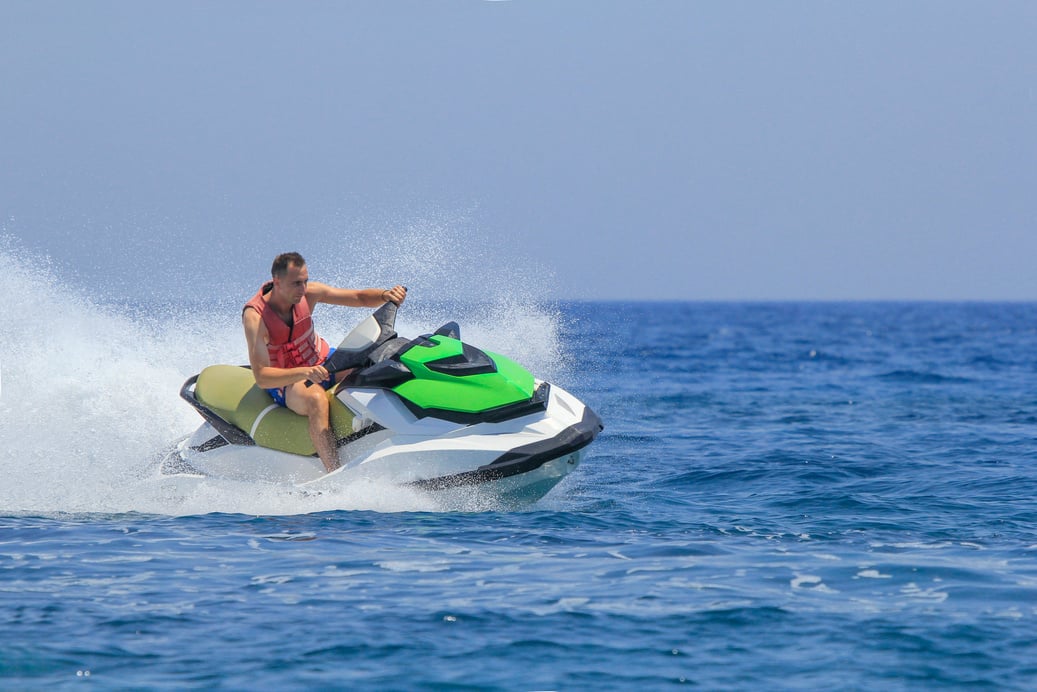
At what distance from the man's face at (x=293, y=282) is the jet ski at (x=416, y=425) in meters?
0.38

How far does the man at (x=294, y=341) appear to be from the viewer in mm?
6461

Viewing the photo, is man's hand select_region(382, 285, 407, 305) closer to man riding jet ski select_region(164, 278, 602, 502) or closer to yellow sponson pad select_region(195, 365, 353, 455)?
man riding jet ski select_region(164, 278, 602, 502)

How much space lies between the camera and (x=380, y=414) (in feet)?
21.4

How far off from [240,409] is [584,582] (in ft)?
8.59

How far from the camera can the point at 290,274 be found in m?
6.45

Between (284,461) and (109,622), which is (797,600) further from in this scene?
(284,461)

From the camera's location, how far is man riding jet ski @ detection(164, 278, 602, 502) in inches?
255

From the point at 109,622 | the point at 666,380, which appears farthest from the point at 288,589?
the point at 666,380

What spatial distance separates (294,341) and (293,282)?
18.5 inches

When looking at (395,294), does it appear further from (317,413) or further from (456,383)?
(317,413)

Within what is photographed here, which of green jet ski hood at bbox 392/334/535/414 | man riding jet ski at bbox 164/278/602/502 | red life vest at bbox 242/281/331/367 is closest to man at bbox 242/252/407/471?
red life vest at bbox 242/281/331/367

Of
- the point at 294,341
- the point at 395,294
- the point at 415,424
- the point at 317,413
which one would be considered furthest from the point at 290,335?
the point at 415,424

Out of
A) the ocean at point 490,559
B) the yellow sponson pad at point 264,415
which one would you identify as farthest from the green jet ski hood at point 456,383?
the ocean at point 490,559

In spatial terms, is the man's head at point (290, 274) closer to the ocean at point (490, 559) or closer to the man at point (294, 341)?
the man at point (294, 341)
